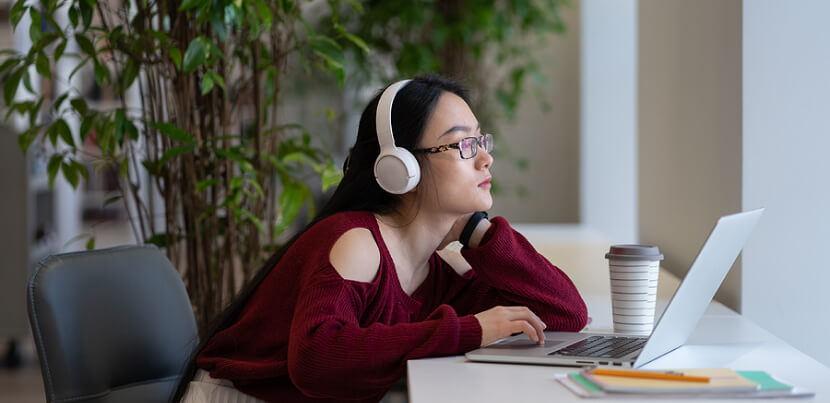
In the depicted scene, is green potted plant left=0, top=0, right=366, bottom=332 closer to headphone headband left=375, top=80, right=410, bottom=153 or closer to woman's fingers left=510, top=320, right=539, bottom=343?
headphone headband left=375, top=80, right=410, bottom=153

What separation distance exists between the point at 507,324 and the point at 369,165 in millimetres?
401

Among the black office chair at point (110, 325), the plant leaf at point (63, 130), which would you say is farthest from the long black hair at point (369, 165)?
the plant leaf at point (63, 130)

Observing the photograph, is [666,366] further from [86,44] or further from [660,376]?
[86,44]

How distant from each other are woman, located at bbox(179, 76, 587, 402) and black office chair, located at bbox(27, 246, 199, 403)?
151mm

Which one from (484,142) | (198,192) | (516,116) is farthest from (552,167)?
(484,142)

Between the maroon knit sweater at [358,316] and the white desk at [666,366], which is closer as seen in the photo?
the white desk at [666,366]

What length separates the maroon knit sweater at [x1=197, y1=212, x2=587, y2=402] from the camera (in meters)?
1.22

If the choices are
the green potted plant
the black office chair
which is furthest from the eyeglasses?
the green potted plant

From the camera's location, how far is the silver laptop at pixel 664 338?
114 centimetres

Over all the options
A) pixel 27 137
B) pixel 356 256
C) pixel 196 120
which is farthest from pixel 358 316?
pixel 27 137

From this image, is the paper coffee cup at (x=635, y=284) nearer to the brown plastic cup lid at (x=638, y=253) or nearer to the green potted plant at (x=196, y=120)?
the brown plastic cup lid at (x=638, y=253)

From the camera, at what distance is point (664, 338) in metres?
1.24

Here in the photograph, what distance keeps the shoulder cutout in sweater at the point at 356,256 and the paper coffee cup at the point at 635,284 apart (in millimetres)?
414

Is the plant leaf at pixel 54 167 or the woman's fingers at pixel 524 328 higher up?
the plant leaf at pixel 54 167
